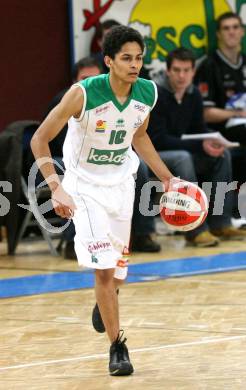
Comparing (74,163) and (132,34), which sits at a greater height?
(132,34)

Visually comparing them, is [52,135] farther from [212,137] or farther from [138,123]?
[212,137]

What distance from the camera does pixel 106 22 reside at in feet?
36.0

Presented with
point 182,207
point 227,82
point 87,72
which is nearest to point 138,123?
point 182,207

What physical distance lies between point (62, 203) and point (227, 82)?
6457 millimetres

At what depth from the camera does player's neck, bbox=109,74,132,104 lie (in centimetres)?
568

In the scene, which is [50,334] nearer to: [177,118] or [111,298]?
[111,298]

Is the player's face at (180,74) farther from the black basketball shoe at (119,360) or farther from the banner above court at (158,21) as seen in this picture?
→ the black basketball shoe at (119,360)

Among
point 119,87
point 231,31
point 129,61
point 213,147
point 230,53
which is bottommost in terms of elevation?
point 213,147

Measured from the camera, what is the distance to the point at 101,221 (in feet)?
18.5

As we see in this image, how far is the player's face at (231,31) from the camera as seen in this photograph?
451 inches

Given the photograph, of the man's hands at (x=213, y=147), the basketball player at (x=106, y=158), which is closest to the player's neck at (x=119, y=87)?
the basketball player at (x=106, y=158)

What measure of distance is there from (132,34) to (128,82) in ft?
0.84

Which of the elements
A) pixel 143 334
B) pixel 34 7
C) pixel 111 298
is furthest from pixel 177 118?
pixel 111 298

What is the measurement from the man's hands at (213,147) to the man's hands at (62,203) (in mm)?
4930
